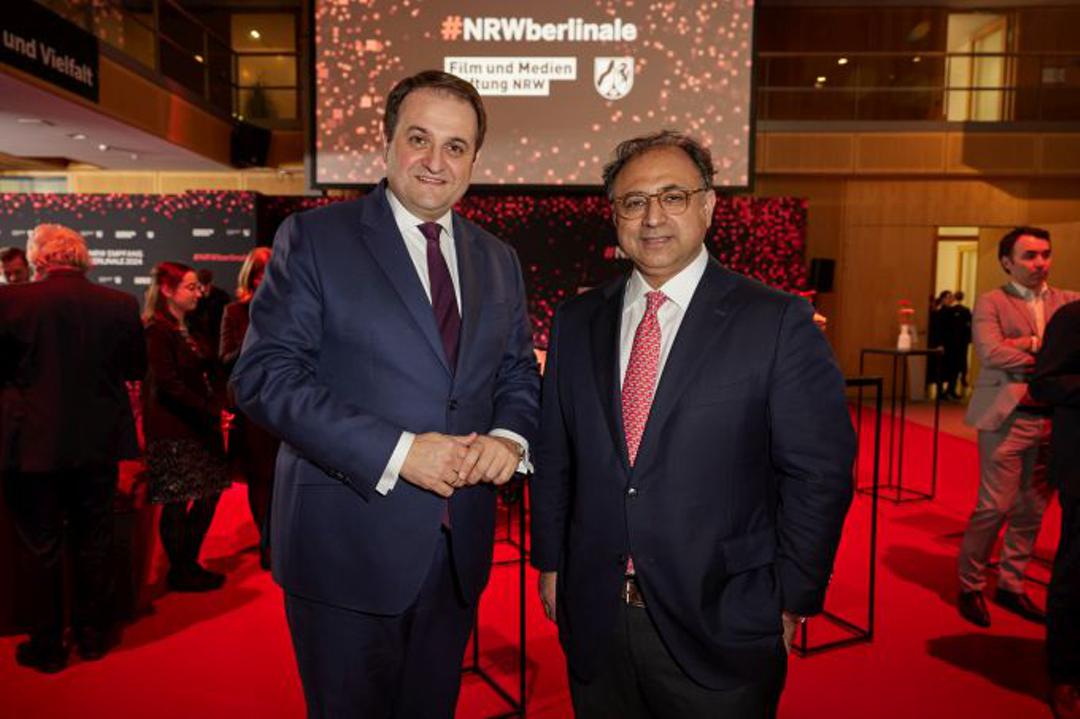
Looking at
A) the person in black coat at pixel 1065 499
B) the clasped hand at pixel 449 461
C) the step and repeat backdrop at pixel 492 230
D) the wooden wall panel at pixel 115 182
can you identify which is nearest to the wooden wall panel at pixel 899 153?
the step and repeat backdrop at pixel 492 230

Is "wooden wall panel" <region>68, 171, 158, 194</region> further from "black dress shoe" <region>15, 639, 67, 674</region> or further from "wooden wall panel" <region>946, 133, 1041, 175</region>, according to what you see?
"wooden wall panel" <region>946, 133, 1041, 175</region>

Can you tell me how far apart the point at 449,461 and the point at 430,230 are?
1.67 ft

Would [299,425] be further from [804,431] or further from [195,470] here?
[195,470]

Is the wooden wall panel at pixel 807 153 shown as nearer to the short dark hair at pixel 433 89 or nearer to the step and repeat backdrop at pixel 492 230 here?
the step and repeat backdrop at pixel 492 230

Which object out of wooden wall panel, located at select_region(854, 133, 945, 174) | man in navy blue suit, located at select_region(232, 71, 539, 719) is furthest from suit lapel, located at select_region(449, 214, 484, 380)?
wooden wall panel, located at select_region(854, 133, 945, 174)

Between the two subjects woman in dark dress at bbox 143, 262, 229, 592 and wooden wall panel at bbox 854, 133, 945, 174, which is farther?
wooden wall panel at bbox 854, 133, 945, 174

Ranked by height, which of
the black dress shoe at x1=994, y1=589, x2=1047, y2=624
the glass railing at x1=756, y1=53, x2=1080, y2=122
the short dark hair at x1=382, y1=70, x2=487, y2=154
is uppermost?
the glass railing at x1=756, y1=53, x2=1080, y2=122

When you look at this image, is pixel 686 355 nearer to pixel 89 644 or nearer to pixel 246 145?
pixel 89 644

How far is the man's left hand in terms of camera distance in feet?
4.75

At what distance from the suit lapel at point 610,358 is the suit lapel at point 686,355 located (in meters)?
0.06

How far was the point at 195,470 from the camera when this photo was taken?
3.73 metres

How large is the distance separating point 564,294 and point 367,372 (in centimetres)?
→ 663

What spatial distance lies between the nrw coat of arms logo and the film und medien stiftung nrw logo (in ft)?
0.51

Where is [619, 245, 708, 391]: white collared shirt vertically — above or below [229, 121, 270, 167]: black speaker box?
below
